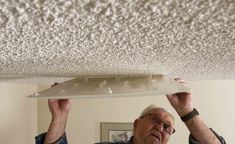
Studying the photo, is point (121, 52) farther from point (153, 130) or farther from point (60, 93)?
point (153, 130)

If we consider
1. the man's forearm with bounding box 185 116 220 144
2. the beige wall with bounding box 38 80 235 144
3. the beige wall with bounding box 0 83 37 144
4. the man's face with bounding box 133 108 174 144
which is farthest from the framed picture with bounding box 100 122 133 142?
the man's forearm with bounding box 185 116 220 144

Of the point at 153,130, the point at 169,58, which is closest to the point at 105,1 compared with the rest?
the point at 169,58

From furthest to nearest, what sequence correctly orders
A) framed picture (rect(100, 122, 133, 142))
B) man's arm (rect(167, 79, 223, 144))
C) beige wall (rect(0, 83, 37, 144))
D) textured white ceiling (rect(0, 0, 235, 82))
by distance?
1. framed picture (rect(100, 122, 133, 142))
2. beige wall (rect(0, 83, 37, 144))
3. man's arm (rect(167, 79, 223, 144))
4. textured white ceiling (rect(0, 0, 235, 82))

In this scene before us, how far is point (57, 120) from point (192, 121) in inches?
26.7

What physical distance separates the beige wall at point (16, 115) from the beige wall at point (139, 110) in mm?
209

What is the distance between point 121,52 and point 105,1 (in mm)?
282

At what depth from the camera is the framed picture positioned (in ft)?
7.97

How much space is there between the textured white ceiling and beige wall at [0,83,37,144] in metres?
1.43

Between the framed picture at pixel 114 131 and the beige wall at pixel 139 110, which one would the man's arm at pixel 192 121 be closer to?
the beige wall at pixel 139 110

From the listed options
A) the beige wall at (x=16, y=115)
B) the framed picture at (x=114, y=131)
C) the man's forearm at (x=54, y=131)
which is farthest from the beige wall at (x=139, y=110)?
the man's forearm at (x=54, y=131)

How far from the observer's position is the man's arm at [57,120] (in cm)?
138

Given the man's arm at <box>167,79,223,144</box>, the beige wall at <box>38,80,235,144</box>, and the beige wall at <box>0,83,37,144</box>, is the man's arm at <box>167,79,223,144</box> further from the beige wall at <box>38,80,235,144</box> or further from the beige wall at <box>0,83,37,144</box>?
the beige wall at <box>0,83,37,144</box>

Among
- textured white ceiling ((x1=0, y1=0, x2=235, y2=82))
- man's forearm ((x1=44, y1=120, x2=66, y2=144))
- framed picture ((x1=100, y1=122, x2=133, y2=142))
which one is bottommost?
framed picture ((x1=100, y1=122, x2=133, y2=142))

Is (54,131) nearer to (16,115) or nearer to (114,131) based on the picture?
(16,115)
